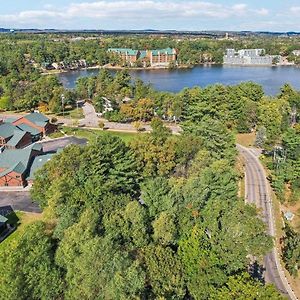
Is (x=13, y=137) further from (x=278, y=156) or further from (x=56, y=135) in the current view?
(x=278, y=156)

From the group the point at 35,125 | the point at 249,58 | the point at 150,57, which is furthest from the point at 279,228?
the point at 249,58

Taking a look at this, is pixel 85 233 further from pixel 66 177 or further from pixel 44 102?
pixel 44 102

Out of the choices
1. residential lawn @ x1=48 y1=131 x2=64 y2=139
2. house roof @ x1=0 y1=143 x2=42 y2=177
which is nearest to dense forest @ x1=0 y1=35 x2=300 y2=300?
house roof @ x1=0 y1=143 x2=42 y2=177

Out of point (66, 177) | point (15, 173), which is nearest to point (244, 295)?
point (66, 177)

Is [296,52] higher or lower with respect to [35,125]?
higher

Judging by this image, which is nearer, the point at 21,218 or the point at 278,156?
the point at 21,218

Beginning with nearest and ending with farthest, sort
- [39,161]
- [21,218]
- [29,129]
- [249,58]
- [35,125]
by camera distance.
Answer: [21,218] → [39,161] → [29,129] → [35,125] → [249,58]

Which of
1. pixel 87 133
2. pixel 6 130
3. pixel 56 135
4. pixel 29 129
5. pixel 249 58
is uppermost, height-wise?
pixel 249 58
